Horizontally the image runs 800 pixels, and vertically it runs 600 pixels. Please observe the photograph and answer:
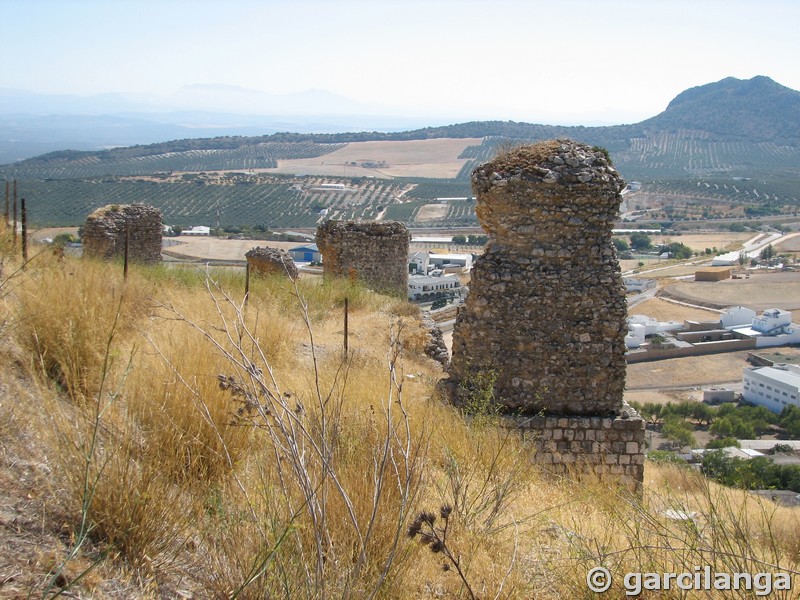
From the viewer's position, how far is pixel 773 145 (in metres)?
146

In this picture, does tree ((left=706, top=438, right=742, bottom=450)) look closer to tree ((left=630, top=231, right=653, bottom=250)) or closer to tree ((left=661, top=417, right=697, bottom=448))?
tree ((left=661, top=417, right=697, bottom=448))

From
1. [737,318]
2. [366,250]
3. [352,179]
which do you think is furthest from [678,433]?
[352,179]

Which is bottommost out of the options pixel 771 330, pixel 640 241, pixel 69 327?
pixel 771 330

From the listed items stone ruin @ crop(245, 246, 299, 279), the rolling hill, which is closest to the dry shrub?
the rolling hill

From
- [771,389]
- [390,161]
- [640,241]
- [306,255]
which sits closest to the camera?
[771,389]

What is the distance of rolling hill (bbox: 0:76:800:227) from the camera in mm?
62781

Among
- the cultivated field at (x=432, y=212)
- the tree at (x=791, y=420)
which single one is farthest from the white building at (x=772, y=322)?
the cultivated field at (x=432, y=212)

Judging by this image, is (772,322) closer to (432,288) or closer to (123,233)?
(432,288)

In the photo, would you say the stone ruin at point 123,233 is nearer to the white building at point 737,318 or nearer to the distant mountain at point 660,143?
the white building at point 737,318

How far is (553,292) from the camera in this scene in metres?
5.84

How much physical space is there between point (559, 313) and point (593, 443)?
3.90 ft

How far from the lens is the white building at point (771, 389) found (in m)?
21.5

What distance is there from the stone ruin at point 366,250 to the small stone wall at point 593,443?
7.86 metres

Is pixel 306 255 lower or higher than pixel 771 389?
higher
